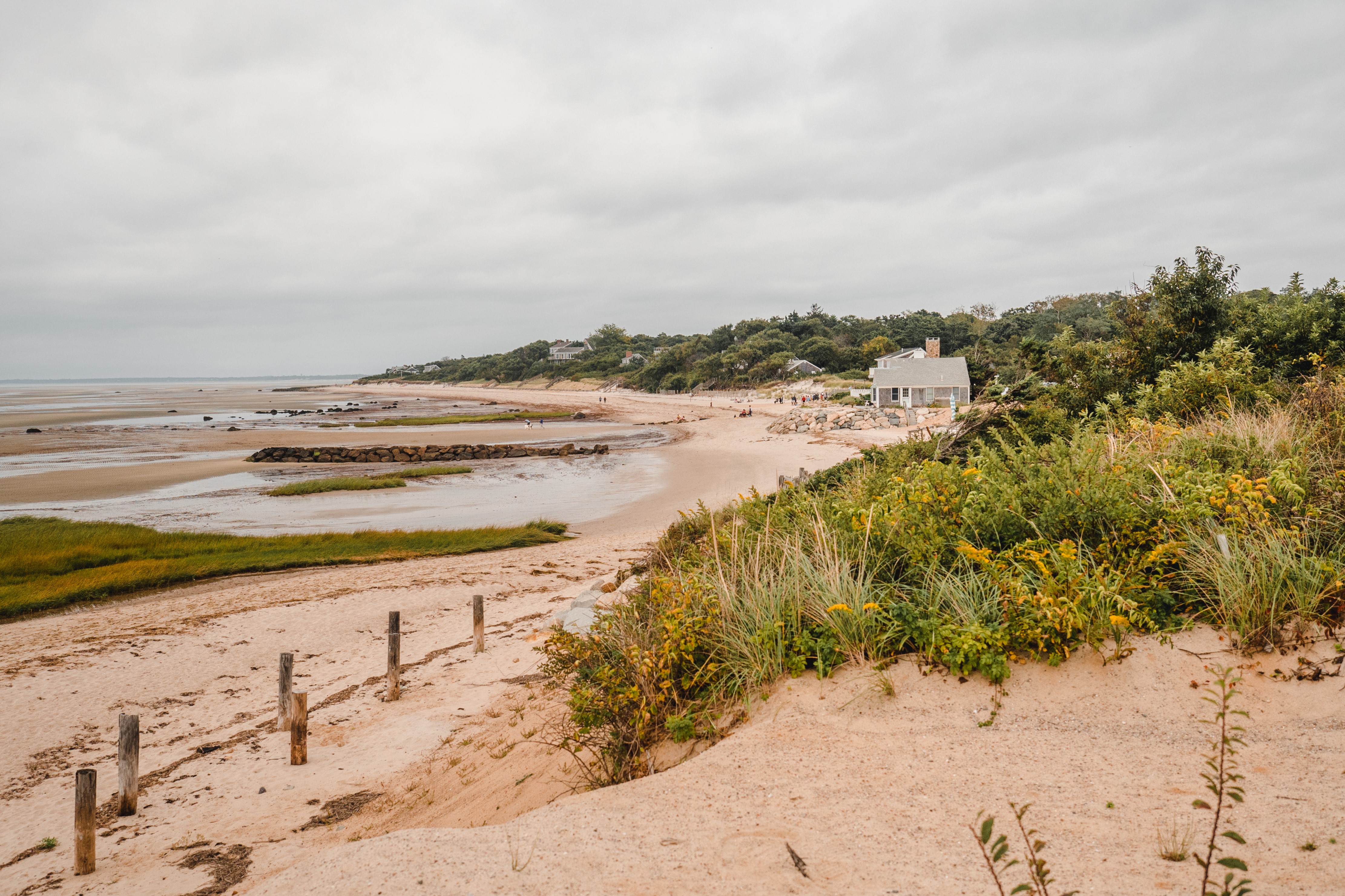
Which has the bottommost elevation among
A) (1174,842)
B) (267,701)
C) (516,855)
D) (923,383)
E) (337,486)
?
(267,701)

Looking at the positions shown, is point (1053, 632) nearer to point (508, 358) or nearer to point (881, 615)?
point (881, 615)

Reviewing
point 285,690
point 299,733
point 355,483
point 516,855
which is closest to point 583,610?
point 285,690

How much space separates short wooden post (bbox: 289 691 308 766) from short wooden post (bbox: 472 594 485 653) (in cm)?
323

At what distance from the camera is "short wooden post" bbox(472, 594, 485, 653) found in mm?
11211

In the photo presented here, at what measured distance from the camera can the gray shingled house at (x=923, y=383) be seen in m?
50.8

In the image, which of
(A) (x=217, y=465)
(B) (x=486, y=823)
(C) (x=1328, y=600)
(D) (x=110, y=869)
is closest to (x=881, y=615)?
(C) (x=1328, y=600)

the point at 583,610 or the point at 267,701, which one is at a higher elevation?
the point at 583,610

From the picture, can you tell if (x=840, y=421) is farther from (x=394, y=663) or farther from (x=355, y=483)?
(x=394, y=663)

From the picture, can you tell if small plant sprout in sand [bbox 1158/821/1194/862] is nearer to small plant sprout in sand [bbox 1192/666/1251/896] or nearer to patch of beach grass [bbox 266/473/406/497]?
small plant sprout in sand [bbox 1192/666/1251/896]

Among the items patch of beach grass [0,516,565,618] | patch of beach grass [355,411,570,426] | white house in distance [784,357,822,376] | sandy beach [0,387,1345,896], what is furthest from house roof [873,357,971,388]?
sandy beach [0,387,1345,896]

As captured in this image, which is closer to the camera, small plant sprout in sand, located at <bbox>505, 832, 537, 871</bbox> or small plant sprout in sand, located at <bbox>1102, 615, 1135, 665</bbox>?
small plant sprout in sand, located at <bbox>505, 832, 537, 871</bbox>

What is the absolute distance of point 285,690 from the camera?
355 inches

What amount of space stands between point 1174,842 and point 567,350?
15218 centimetres

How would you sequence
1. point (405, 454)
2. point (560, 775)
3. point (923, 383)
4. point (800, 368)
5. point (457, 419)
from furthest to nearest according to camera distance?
point (800, 368) → point (457, 419) → point (923, 383) → point (405, 454) → point (560, 775)
